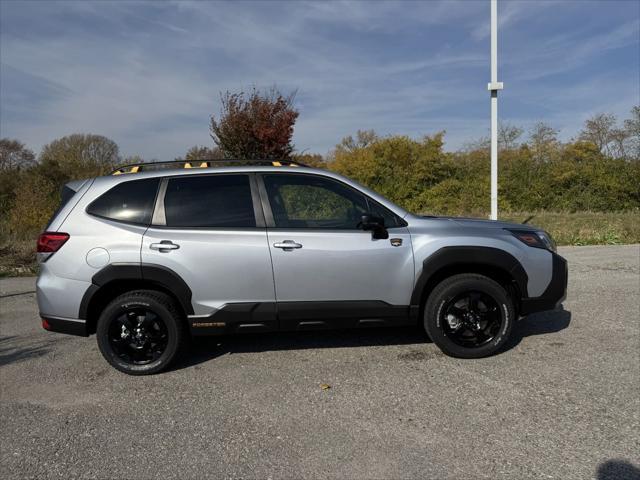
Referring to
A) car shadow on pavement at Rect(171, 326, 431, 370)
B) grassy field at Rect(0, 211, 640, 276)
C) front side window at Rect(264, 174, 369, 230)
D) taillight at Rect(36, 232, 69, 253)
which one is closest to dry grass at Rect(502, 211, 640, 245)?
grassy field at Rect(0, 211, 640, 276)

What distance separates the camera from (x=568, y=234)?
12031 millimetres

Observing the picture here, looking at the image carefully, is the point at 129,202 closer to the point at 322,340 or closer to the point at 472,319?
the point at 322,340

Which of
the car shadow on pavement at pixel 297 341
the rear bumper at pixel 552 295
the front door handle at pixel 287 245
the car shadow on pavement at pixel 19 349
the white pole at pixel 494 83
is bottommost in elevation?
the car shadow on pavement at pixel 19 349

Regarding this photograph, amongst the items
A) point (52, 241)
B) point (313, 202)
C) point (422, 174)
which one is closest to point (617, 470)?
point (313, 202)

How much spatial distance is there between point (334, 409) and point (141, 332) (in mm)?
1794

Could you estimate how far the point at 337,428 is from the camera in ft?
10.4

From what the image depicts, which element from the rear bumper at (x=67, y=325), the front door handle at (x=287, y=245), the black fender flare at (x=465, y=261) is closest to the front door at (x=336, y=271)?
the front door handle at (x=287, y=245)

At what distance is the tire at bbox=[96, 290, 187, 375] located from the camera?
4012 millimetres

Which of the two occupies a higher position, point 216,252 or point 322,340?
point 216,252

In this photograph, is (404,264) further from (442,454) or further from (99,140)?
(99,140)

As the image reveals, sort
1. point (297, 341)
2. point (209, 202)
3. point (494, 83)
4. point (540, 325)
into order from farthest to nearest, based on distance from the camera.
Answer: point (494, 83), point (540, 325), point (297, 341), point (209, 202)

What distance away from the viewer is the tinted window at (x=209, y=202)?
4137 millimetres

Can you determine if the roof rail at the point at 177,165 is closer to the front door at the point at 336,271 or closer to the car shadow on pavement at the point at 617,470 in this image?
the front door at the point at 336,271

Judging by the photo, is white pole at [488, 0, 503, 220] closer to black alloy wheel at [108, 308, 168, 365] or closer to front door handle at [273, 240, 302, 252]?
front door handle at [273, 240, 302, 252]
